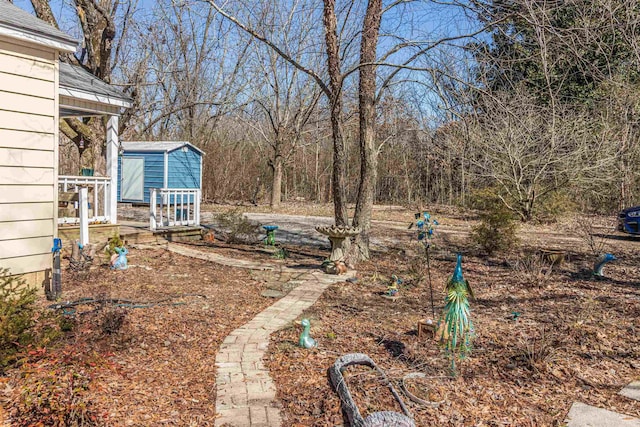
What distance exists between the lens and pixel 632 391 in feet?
10.7

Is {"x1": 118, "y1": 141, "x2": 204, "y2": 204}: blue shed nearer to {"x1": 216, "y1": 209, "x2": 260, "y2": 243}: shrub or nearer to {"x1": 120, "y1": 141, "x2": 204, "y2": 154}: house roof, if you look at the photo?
{"x1": 120, "y1": 141, "x2": 204, "y2": 154}: house roof

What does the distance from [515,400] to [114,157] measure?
7499 millimetres

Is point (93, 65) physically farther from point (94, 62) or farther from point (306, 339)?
point (306, 339)

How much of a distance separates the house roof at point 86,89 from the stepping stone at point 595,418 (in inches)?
288

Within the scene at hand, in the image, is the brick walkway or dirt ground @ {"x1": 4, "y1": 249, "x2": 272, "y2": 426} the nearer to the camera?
dirt ground @ {"x1": 4, "y1": 249, "x2": 272, "y2": 426}

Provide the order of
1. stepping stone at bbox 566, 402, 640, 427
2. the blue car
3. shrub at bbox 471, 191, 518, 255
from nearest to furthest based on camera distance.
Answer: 1. stepping stone at bbox 566, 402, 640, 427
2. shrub at bbox 471, 191, 518, 255
3. the blue car

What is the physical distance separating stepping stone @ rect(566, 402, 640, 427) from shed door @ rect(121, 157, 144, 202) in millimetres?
16437

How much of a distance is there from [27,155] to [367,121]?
4967 mm

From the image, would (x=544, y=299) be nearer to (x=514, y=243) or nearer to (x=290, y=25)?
(x=514, y=243)

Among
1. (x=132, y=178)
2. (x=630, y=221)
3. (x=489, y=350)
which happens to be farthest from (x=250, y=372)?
(x=132, y=178)

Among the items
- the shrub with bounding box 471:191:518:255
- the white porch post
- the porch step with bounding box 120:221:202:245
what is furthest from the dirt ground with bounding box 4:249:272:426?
the shrub with bounding box 471:191:518:255

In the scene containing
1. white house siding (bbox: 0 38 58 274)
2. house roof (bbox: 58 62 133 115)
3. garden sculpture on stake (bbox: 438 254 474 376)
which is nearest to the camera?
garden sculpture on stake (bbox: 438 254 474 376)

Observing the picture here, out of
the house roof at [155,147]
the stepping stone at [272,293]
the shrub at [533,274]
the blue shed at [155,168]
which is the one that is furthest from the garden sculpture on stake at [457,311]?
the house roof at [155,147]

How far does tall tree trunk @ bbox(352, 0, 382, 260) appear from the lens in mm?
7578
